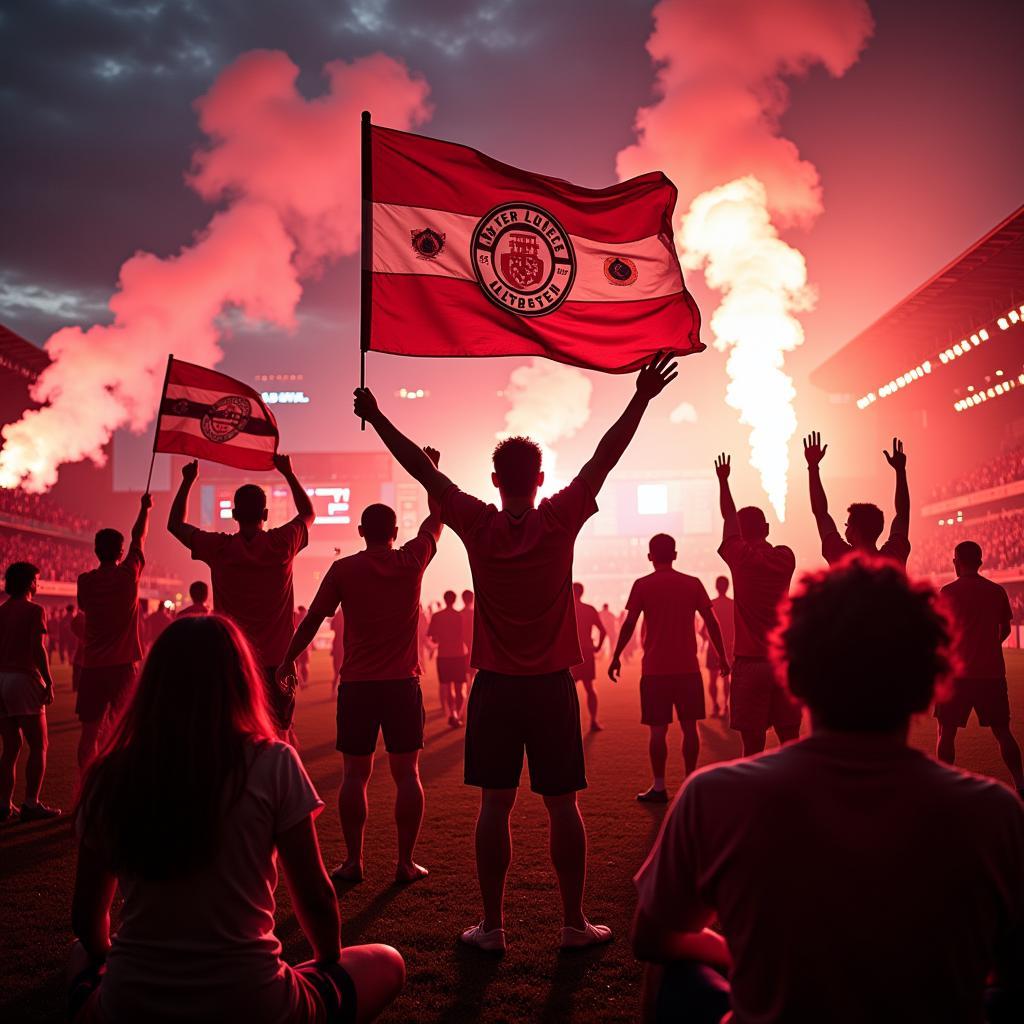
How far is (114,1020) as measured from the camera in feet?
6.90

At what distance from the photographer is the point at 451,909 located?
4.92 metres

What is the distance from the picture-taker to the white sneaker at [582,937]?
165 inches

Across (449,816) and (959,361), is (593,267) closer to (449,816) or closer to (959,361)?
(449,816)

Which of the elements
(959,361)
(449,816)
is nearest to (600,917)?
(449,816)

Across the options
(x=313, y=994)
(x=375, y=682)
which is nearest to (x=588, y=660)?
(x=375, y=682)

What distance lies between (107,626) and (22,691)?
101 cm

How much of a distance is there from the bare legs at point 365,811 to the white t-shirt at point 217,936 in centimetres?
333

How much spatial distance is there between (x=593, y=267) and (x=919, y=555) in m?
46.4

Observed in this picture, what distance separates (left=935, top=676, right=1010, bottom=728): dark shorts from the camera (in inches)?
300

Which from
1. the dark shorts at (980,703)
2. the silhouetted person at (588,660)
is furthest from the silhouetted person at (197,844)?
the silhouetted person at (588,660)

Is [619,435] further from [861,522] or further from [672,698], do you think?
[672,698]

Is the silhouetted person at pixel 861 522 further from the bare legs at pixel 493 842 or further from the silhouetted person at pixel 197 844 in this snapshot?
the silhouetted person at pixel 197 844

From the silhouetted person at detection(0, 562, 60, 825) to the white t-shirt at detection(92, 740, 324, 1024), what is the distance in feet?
20.3

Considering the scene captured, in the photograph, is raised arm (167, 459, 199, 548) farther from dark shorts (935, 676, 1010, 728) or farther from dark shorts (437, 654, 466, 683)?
dark shorts (437, 654, 466, 683)
